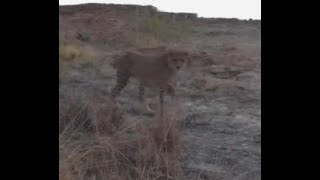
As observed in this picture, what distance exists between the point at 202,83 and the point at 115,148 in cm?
407

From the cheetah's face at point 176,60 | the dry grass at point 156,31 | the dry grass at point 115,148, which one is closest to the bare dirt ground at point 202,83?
the dry grass at point 156,31

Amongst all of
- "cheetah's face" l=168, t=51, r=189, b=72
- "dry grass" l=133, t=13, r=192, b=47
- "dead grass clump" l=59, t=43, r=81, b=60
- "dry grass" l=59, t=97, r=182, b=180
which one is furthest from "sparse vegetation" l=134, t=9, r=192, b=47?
"dry grass" l=59, t=97, r=182, b=180

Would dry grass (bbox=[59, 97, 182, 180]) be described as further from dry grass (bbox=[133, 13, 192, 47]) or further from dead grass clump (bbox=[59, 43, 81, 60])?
dry grass (bbox=[133, 13, 192, 47])

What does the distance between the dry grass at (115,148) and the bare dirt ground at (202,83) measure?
223 millimetres

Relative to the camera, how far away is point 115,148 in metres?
4.41

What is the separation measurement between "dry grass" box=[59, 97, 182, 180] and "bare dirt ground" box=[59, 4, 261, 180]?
0.22 metres

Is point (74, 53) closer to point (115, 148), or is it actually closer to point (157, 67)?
point (157, 67)

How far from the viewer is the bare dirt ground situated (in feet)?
16.0

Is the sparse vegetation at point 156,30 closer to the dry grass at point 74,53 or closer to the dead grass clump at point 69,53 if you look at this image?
the dry grass at point 74,53

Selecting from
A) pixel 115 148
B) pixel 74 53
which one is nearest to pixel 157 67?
pixel 115 148
